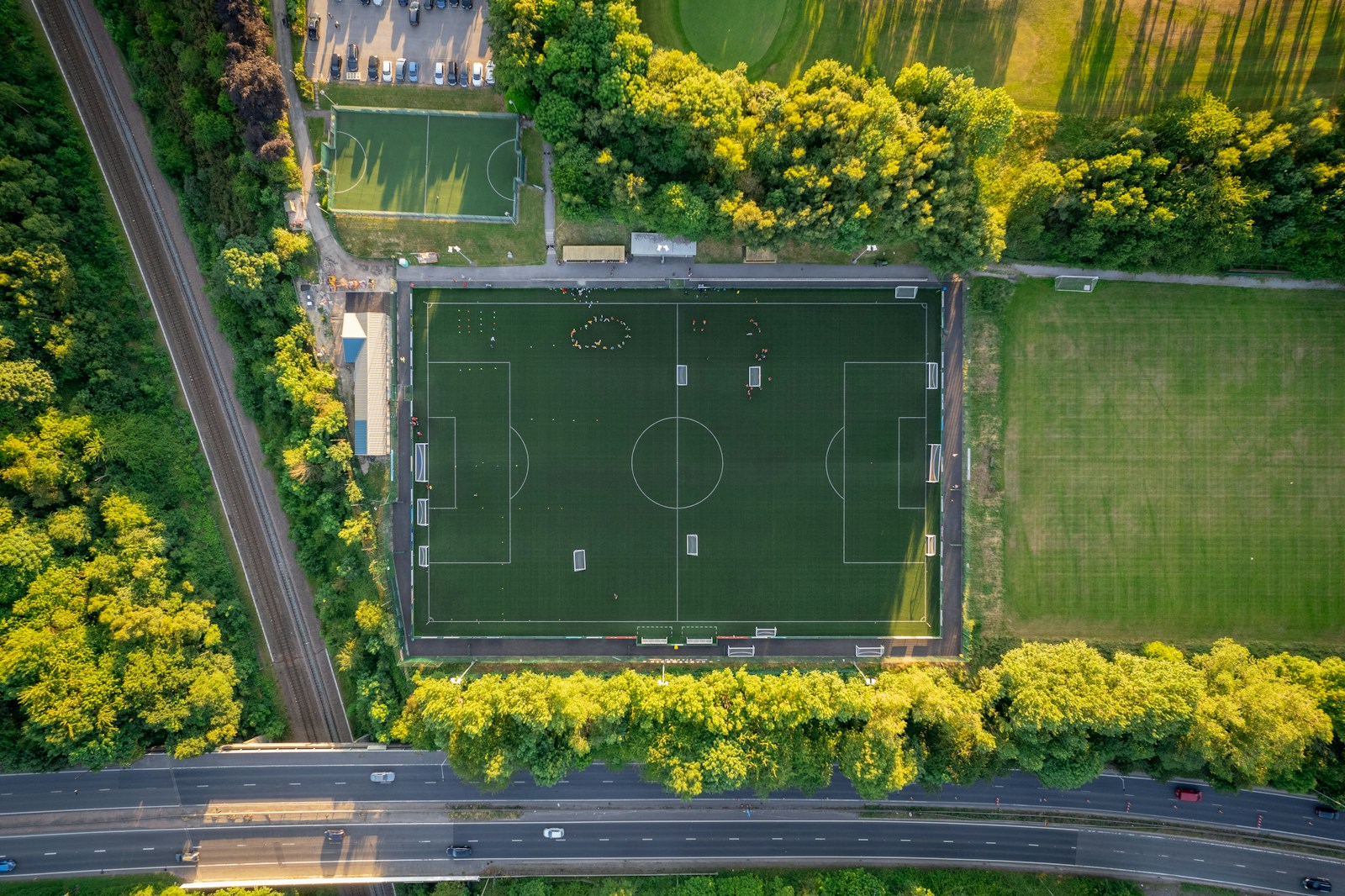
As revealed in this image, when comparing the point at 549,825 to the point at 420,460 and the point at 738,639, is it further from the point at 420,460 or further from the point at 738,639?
the point at 420,460

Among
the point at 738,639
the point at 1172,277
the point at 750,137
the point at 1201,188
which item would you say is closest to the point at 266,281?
the point at 750,137

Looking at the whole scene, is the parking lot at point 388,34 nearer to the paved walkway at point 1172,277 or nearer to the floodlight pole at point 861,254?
the floodlight pole at point 861,254

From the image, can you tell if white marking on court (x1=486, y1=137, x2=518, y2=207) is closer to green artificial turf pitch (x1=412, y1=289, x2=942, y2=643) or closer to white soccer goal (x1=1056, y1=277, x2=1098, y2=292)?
green artificial turf pitch (x1=412, y1=289, x2=942, y2=643)

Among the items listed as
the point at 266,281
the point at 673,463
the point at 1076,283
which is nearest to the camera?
the point at 266,281

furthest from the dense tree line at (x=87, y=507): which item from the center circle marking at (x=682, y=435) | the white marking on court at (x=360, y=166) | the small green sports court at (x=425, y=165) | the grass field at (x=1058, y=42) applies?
the grass field at (x=1058, y=42)

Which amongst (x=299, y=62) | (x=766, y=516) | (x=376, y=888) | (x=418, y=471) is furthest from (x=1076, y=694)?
(x=299, y=62)

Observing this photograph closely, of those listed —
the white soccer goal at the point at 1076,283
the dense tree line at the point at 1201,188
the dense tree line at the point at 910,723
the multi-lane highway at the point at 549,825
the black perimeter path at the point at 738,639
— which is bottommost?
the multi-lane highway at the point at 549,825
